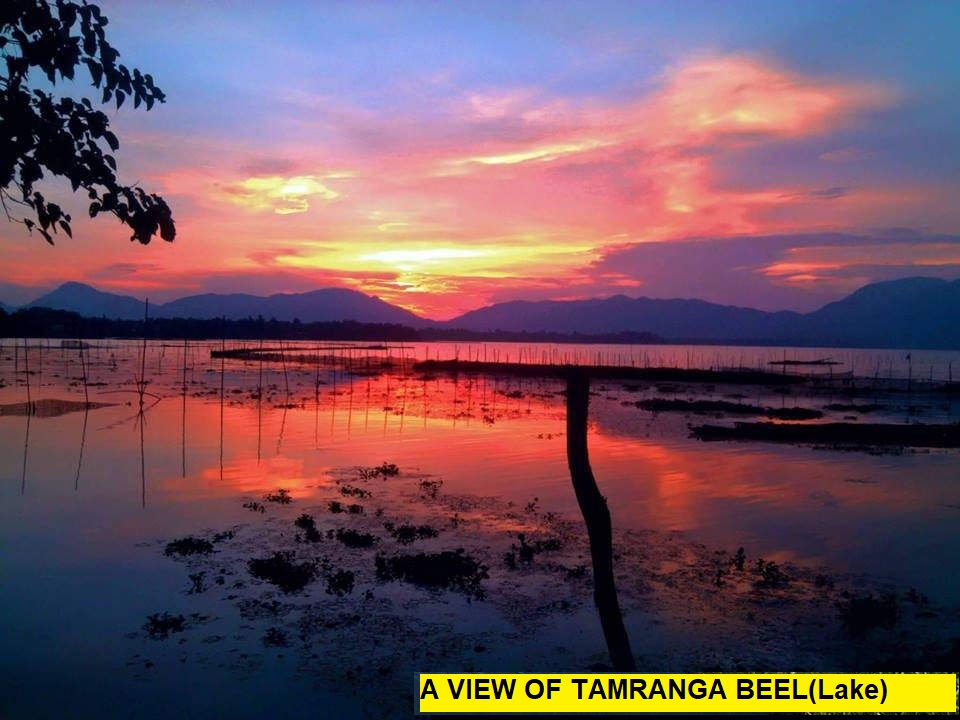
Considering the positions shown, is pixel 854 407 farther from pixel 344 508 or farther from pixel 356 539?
pixel 356 539

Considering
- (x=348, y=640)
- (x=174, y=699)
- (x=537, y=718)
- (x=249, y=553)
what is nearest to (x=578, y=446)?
(x=537, y=718)

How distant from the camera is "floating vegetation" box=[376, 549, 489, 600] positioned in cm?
901

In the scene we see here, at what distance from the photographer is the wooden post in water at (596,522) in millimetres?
6023

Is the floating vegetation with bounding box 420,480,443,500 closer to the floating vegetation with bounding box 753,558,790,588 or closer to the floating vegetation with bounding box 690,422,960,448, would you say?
the floating vegetation with bounding box 753,558,790,588

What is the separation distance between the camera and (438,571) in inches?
367

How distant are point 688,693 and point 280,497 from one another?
980cm

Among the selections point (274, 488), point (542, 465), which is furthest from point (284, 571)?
point (542, 465)

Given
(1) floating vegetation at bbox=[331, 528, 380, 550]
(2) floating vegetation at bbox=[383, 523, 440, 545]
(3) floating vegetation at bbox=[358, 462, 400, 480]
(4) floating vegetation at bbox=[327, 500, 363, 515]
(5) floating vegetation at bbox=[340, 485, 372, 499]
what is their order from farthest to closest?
(3) floating vegetation at bbox=[358, 462, 400, 480] < (5) floating vegetation at bbox=[340, 485, 372, 499] < (4) floating vegetation at bbox=[327, 500, 363, 515] < (2) floating vegetation at bbox=[383, 523, 440, 545] < (1) floating vegetation at bbox=[331, 528, 380, 550]

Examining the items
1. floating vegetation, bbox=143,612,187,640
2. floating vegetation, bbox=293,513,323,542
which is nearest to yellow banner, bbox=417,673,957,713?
floating vegetation, bbox=143,612,187,640

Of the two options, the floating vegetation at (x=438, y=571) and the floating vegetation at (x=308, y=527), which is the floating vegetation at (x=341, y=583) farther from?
the floating vegetation at (x=308, y=527)

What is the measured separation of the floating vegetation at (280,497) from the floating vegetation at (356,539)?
2798 mm

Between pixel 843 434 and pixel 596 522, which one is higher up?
pixel 596 522

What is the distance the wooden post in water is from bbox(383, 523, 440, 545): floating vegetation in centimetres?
530

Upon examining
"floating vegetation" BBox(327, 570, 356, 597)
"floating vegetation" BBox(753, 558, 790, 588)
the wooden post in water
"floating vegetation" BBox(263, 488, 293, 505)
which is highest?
the wooden post in water
